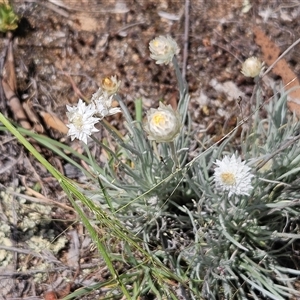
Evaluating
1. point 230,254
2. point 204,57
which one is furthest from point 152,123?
point 204,57

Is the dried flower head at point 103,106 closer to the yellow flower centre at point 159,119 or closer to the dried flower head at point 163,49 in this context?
the yellow flower centre at point 159,119

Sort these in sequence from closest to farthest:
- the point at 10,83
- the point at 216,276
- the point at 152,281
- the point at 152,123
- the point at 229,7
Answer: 1. the point at 152,123
2. the point at 216,276
3. the point at 152,281
4. the point at 10,83
5. the point at 229,7

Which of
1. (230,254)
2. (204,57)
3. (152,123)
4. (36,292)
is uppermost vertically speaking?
(152,123)

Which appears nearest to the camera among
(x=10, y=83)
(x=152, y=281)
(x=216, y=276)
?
(x=216, y=276)

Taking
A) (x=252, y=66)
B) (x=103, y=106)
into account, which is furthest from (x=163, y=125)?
(x=252, y=66)

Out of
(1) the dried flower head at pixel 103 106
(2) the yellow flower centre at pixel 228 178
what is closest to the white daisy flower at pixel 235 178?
(2) the yellow flower centre at pixel 228 178

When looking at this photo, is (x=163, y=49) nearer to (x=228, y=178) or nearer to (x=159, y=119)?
(x=159, y=119)

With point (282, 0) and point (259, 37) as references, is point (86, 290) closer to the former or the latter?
point (259, 37)
